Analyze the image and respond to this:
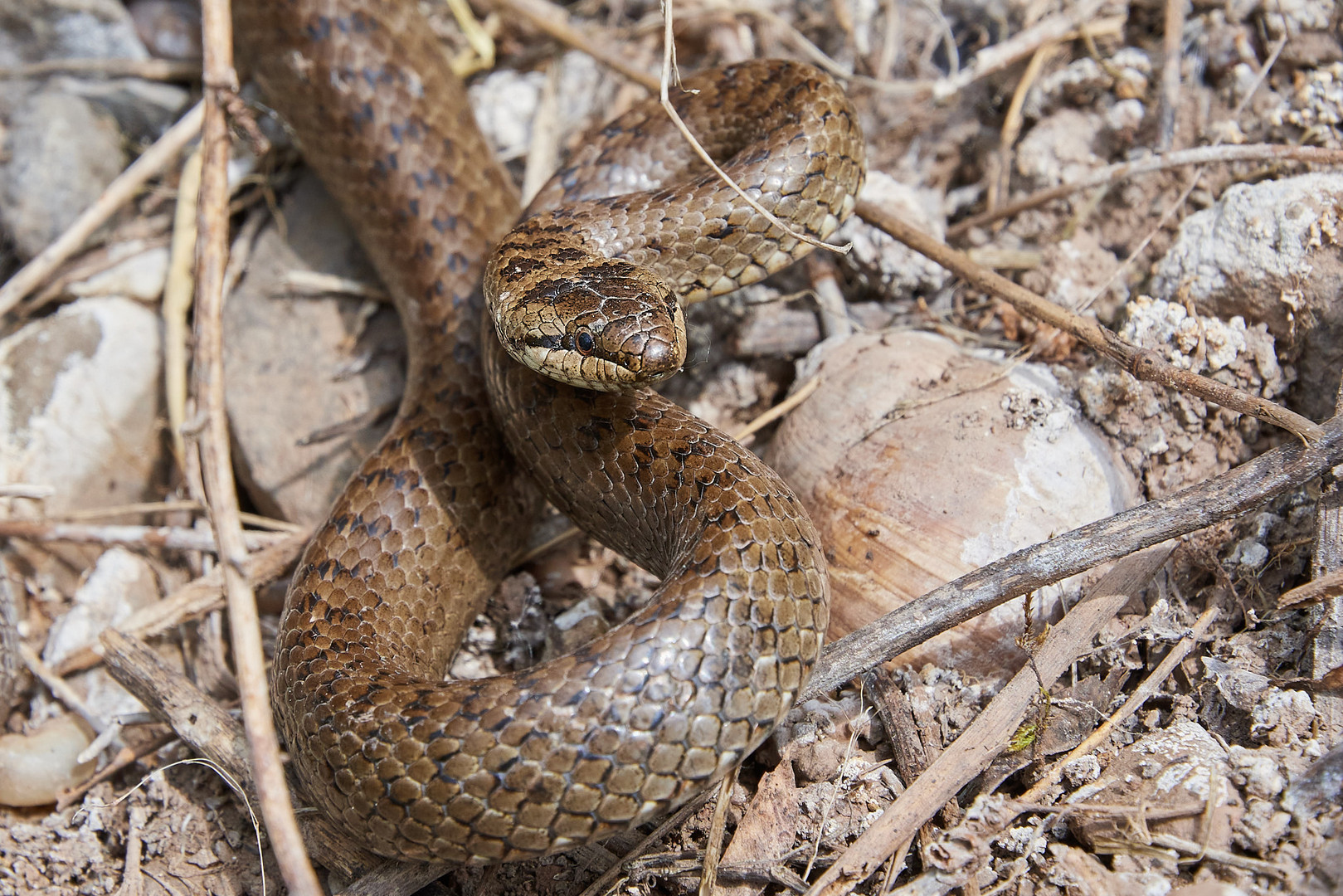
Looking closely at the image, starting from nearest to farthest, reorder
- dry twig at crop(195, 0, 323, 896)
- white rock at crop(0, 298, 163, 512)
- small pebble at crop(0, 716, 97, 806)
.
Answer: dry twig at crop(195, 0, 323, 896)
small pebble at crop(0, 716, 97, 806)
white rock at crop(0, 298, 163, 512)

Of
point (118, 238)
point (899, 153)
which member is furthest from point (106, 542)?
point (899, 153)

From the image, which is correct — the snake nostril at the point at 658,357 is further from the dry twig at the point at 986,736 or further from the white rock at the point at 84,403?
the white rock at the point at 84,403

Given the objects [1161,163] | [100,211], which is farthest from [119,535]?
[1161,163]

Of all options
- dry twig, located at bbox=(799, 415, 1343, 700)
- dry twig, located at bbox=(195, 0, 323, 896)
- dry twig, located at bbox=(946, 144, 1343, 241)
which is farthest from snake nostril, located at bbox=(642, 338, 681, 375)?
dry twig, located at bbox=(946, 144, 1343, 241)

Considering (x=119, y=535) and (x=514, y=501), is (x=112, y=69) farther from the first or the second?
(x=514, y=501)

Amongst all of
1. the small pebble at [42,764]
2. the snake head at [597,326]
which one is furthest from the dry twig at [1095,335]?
the small pebble at [42,764]

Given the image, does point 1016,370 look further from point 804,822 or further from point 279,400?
point 279,400

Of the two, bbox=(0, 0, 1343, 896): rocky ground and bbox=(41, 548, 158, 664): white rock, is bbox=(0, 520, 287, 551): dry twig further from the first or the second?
bbox=(41, 548, 158, 664): white rock
